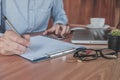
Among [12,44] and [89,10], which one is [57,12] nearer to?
[12,44]

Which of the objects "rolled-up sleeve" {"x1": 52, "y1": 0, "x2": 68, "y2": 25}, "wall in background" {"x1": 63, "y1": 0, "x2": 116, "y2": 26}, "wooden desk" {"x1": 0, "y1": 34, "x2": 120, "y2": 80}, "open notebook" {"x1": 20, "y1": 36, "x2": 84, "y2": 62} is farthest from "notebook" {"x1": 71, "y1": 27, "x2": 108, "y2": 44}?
"wall in background" {"x1": 63, "y1": 0, "x2": 116, "y2": 26}

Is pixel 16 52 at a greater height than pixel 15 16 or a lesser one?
lesser

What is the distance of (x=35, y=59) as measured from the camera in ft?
2.99

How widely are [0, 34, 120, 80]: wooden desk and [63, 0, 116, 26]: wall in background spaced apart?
Result: 2.34 meters

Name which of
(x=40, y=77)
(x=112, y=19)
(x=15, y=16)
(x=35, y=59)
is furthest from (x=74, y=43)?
(x=112, y=19)

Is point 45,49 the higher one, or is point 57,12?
point 57,12

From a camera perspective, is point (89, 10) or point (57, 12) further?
point (89, 10)

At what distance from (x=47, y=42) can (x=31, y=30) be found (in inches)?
19.2

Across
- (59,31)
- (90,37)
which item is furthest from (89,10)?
(90,37)

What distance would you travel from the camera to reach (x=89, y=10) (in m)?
3.33

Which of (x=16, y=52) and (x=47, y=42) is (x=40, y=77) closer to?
(x=16, y=52)

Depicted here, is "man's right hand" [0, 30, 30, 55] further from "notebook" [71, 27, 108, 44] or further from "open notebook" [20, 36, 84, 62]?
"notebook" [71, 27, 108, 44]

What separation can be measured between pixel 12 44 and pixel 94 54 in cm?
35

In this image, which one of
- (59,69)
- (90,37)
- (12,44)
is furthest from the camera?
(90,37)
